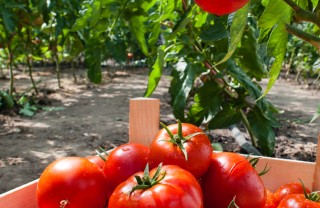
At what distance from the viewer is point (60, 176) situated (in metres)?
0.93

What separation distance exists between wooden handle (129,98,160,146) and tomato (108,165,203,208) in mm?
487

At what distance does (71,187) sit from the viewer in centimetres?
92

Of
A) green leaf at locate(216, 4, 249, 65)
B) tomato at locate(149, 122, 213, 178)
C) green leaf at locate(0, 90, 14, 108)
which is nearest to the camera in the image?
green leaf at locate(216, 4, 249, 65)

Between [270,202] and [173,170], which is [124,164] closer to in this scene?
[173,170]

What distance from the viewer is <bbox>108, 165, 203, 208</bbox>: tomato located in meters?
0.75

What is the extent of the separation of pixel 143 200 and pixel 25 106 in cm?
429

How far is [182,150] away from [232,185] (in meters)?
0.13

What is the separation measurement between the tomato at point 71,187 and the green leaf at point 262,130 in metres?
1.36

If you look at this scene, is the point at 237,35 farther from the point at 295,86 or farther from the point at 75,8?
the point at 295,86

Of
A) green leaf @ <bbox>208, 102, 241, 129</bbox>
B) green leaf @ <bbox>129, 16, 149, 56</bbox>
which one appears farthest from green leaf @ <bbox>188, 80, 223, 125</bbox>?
green leaf @ <bbox>129, 16, 149, 56</bbox>

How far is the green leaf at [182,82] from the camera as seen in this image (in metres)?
1.99

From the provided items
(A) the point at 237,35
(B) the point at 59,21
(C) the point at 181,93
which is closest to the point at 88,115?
(B) the point at 59,21

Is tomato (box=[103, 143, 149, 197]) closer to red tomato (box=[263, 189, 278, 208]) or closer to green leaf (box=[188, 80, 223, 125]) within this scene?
red tomato (box=[263, 189, 278, 208])

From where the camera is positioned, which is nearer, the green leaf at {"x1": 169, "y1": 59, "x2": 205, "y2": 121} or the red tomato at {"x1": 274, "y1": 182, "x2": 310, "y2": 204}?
the red tomato at {"x1": 274, "y1": 182, "x2": 310, "y2": 204}
